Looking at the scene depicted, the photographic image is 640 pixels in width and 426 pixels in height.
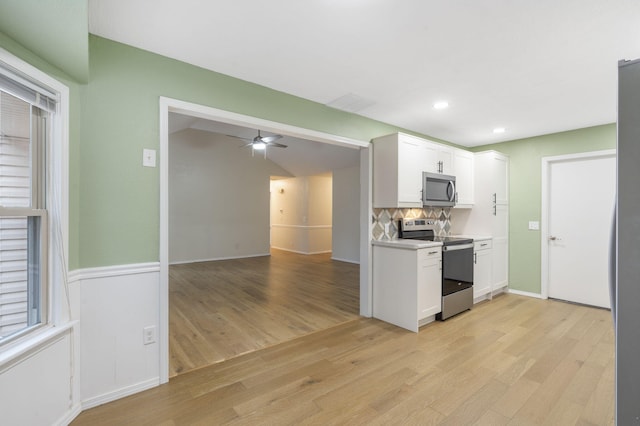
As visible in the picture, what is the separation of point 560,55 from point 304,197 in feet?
24.3

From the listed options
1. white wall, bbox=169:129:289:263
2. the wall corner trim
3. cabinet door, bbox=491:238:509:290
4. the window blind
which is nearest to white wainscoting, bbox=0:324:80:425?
the wall corner trim

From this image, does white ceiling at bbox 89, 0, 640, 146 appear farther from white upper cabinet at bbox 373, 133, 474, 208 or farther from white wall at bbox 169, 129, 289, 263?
white wall at bbox 169, 129, 289, 263

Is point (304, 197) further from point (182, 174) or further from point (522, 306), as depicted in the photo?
point (522, 306)

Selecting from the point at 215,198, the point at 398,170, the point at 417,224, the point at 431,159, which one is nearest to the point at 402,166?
the point at 398,170

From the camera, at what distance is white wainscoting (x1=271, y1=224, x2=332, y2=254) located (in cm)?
916

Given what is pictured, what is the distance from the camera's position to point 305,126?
3109 mm

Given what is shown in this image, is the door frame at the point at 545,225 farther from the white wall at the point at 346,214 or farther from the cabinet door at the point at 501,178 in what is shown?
the white wall at the point at 346,214

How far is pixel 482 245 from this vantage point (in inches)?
167

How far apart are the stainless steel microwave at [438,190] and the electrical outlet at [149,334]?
311 cm

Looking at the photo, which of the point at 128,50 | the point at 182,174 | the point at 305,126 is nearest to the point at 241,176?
the point at 182,174

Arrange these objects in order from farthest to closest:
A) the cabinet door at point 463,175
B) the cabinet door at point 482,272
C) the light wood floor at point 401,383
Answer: the cabinet door at point 463,175 < the cabinet door at point 482,272 < the light wood floor at point 401,383

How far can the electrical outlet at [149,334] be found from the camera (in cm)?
217

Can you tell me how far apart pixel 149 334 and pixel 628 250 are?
105 inches

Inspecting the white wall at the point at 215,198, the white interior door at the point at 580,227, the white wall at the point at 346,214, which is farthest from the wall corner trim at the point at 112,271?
the white wall at the point at 346,214
